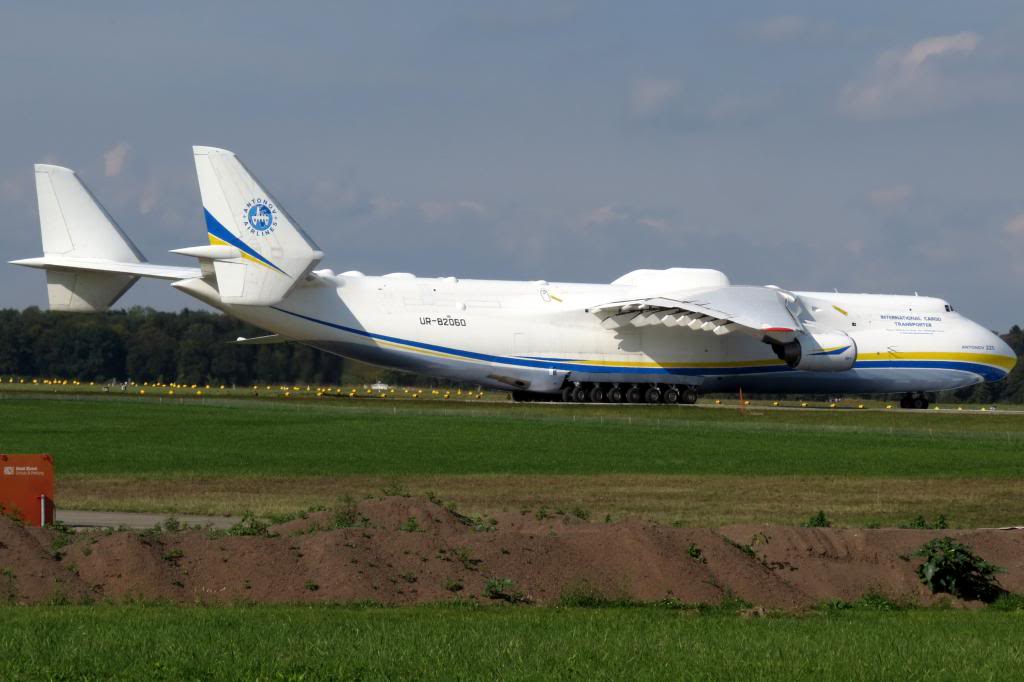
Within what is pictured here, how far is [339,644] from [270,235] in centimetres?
3772

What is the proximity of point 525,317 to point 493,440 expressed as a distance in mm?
16161

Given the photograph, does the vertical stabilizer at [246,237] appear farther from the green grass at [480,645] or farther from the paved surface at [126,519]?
the green grass at [480,645]

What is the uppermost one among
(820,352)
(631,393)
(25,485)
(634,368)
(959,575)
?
(820,352)

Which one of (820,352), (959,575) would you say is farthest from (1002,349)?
(959,575)

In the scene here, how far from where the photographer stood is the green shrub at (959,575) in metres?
14.2

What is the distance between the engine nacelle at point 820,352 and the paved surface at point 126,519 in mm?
35138

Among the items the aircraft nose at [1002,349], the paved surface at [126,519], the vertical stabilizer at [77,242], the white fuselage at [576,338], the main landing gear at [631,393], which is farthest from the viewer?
the aircraft nose at [1002,349]

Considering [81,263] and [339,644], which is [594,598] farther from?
[81,263]

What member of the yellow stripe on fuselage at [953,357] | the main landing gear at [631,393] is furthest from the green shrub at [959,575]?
the yellow stripe on fuselage at [953,357]

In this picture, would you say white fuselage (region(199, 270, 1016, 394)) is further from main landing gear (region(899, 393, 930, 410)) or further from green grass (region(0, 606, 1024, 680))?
green grass (region(0, 606, 1024, 680))

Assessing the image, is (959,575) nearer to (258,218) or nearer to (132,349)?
(258,218)

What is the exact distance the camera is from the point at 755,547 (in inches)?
610

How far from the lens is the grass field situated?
869 inches

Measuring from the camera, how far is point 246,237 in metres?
47.0
